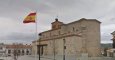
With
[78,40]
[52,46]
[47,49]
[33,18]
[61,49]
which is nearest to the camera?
[33,18]

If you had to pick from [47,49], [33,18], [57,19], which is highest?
[57,19]

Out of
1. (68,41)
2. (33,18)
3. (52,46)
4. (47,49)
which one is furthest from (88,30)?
(33,18)

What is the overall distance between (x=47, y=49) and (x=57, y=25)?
9.14m

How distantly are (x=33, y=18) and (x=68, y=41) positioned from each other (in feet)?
113

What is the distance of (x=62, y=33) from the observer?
74125mm

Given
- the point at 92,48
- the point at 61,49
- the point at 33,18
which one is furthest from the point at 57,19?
the point at 33,18

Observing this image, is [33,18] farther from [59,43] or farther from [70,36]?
[59,43]

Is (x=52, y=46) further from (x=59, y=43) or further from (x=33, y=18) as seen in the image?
(x=33, y=18)

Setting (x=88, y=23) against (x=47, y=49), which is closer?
(x=88, y=23)

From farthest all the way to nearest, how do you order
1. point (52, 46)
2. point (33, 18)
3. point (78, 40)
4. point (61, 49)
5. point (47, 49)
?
point (47, 49) → point (52, 46) → point (61, 49) → point (78, 40) → point (33, 18)

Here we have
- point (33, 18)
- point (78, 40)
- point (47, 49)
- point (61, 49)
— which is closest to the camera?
point (33, 18)

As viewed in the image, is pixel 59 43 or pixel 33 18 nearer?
pixel 33 18

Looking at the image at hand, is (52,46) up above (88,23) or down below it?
below

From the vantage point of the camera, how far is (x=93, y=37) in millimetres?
63750
